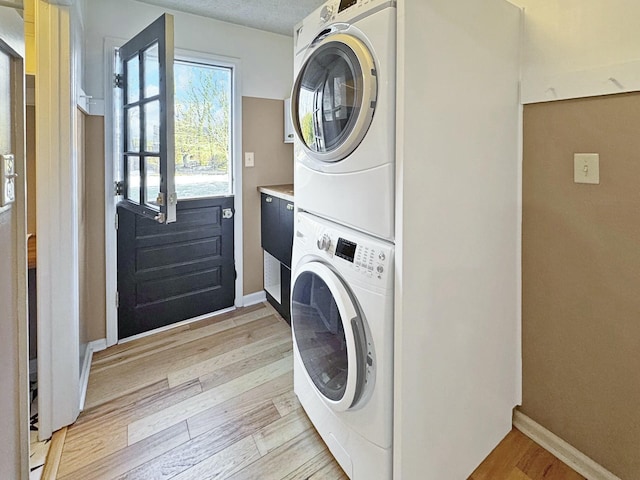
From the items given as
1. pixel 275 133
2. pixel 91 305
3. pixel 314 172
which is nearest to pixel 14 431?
pixel 314 172

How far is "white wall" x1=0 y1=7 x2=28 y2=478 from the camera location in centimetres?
82

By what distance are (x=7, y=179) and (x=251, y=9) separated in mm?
2191

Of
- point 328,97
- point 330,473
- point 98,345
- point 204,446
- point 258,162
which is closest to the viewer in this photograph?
point 328,97

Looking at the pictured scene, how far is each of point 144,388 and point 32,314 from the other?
749 millimetres

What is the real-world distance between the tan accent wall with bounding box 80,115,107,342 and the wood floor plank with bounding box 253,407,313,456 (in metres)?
1.35

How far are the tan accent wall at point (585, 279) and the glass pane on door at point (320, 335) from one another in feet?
2.92

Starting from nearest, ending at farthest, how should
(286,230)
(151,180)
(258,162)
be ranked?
(151,180)
(286,230)
(258,162)

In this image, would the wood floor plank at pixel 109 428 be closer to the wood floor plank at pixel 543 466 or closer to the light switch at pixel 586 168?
the wood floor plank at pixel 543 466

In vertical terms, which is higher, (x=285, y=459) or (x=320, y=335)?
(x=320, y=335)

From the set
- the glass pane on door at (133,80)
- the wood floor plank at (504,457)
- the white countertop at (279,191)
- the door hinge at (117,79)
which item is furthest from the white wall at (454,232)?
the door hinge at (117,79)

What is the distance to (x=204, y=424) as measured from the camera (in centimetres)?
171

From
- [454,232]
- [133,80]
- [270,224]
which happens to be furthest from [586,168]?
[133,80]

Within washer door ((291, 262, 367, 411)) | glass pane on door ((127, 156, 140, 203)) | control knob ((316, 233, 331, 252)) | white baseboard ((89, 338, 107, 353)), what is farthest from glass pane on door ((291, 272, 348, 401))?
white baseboard ((89, 338, 107, 353))

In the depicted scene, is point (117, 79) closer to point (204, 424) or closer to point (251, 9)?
point (251, 9)
